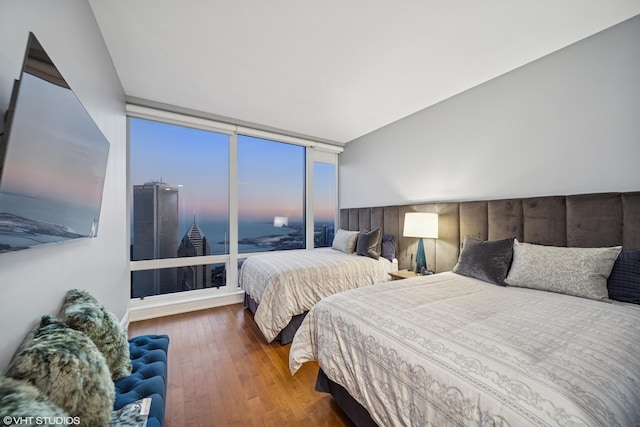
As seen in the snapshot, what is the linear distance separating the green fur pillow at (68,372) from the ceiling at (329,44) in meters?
2.03

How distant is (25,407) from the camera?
21.7 inches

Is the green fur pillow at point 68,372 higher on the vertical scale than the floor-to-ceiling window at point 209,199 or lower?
lower

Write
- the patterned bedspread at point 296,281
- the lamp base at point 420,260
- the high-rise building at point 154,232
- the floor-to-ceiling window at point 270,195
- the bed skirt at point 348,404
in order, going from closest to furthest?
the bed skirt at point 348,404 → the patterned bedspread at point 296,281 → the lamp base at point 420,260 → the high-rise building at point 154,232 → the floor-to-ceiling window at point 270,195

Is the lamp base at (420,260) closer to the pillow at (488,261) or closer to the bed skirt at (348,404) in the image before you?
the pillow at (488,261)

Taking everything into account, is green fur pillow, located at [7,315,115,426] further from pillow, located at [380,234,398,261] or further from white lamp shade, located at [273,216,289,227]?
white lamp shade, located at [273,216,289,227]

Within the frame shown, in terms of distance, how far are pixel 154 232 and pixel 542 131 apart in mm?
4480

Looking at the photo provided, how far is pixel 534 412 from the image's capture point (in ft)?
2.18

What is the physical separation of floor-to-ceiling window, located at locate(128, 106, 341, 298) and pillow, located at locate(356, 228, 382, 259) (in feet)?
4.28

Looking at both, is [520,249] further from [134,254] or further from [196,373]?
[134,254]

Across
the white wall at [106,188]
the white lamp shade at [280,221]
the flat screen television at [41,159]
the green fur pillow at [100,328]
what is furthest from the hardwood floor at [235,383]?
the white lamp shade at [280,221]

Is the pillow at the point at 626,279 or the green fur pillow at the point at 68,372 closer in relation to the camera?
the green fur pillow at the point at 68,372

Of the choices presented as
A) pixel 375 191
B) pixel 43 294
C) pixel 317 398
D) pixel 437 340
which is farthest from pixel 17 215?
pixel 375 191

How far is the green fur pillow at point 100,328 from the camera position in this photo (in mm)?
1129

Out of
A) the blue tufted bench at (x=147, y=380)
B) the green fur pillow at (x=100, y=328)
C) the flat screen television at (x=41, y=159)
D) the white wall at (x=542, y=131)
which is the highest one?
the white wall at (x=542, y=131)
